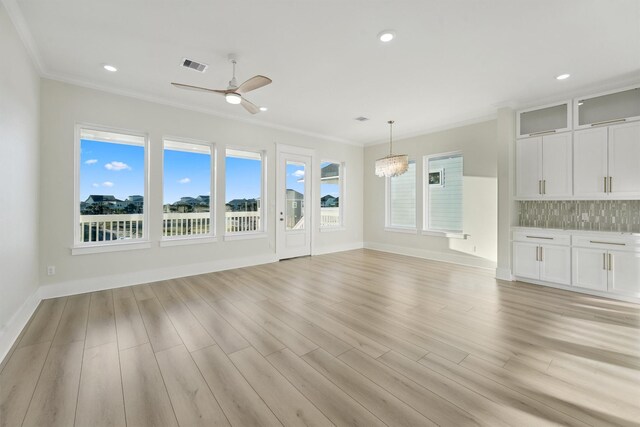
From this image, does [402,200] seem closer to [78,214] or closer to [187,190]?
[187,190]

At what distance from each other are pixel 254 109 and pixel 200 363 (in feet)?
10.0

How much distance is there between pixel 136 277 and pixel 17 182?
79.5 inches

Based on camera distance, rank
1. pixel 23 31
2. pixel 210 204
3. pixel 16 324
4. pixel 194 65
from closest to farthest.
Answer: pixel 16 324, pixel 23 31, pixel 194 65, pixel 210 204

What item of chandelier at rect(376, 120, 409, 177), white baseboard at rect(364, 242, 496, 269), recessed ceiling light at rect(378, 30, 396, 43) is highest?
recessed ceiling light at rect(378, 30, 396, 43)

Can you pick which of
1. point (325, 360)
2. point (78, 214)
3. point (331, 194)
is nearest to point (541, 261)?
point (325, 360)

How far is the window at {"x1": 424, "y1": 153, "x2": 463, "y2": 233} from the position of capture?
5.86 metres

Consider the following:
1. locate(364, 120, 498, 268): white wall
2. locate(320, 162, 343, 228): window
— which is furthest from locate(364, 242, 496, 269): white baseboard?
locate(320, 162, 343, 228): window

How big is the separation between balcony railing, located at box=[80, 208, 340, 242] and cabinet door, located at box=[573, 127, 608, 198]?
18.3 feet

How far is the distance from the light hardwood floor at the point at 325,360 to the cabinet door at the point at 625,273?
227mm

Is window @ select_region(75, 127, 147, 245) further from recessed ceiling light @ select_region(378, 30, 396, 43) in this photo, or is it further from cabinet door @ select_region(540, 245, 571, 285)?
cabinet door @ select_region(540, 245, 571, 285)

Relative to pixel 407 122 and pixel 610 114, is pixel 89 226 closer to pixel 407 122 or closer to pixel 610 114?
pixel 407 122

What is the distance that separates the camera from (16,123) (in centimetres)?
269

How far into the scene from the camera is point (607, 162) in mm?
3834

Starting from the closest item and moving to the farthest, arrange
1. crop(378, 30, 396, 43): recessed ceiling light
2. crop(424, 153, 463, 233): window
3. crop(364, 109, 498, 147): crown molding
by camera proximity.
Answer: crop(378, 30, 396, 43): recessed ceiling light, crop(364, 109, 498, 147): crown molding, crop(424, 153, 463, 233): window
